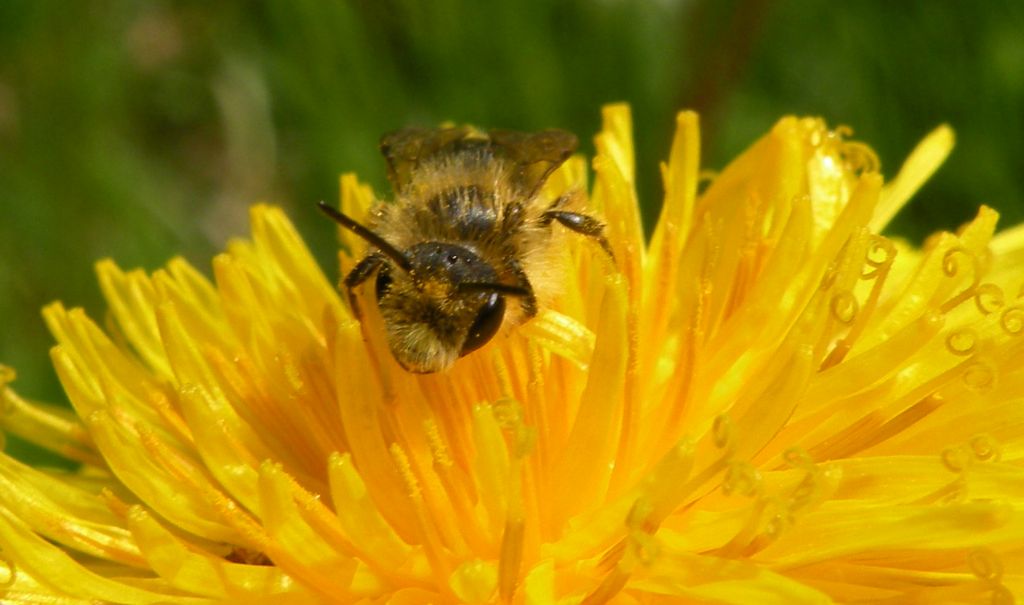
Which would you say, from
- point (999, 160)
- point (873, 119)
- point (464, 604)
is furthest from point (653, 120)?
point (464, 604)

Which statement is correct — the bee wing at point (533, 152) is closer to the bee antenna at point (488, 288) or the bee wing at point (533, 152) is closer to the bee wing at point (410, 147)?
the bee wing at point (410, 147)

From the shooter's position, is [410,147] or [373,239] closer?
[373,239]

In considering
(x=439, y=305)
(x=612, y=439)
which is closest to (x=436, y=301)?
(x=439, y=305)

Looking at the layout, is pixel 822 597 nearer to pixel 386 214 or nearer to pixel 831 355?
pixel 831 355

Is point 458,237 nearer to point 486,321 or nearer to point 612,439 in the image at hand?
point 486,321

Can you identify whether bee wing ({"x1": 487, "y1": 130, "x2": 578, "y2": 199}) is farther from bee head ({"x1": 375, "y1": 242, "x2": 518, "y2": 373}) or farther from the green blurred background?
the green blurred background

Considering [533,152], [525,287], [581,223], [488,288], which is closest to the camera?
[488,288]
